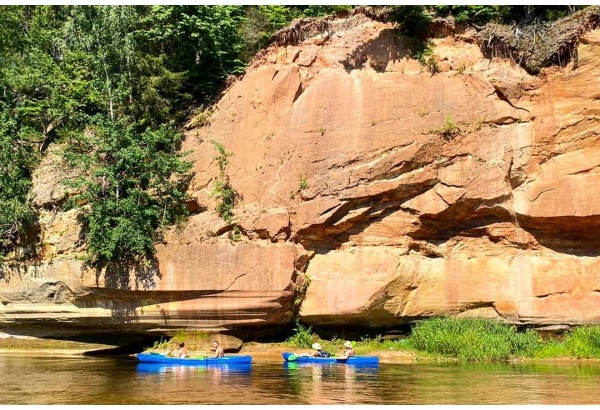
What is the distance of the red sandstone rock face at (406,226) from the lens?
21.8 metres

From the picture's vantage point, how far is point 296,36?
26.8 metres

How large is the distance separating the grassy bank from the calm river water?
104cm

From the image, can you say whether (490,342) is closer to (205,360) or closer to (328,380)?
(328,380)

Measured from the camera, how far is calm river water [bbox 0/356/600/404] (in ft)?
→ 44.7

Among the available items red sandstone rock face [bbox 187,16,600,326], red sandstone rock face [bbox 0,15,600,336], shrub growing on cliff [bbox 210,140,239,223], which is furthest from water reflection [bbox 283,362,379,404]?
shrub growing on cliff [bbox 210,140,239,223]

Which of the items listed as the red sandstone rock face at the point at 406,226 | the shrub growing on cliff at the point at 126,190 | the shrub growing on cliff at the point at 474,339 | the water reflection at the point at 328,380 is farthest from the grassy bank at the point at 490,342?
the shrub growing on cliff at the point at 126,190

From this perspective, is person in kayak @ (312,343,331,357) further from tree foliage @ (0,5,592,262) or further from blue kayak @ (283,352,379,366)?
tree foliage @ (0,5,592,262)

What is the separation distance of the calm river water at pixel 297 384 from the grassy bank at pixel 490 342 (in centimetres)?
104

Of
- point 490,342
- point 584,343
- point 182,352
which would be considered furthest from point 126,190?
point 584,343

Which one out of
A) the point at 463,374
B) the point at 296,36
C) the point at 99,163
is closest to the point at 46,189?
the point at 99,163

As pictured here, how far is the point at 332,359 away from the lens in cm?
2081

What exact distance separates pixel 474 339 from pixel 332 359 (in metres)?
5.05

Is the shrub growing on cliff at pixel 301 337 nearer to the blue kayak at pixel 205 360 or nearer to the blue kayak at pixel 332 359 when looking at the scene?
the blue kayak at pixel 332 359

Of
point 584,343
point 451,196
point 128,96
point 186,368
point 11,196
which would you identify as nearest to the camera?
point 186,368
